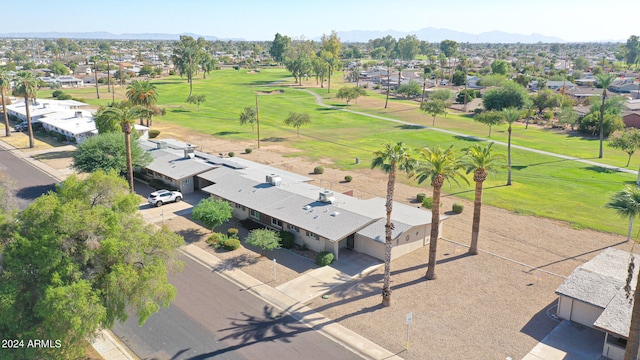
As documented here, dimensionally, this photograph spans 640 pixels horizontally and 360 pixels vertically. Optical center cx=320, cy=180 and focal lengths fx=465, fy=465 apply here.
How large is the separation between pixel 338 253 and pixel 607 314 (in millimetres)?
20180

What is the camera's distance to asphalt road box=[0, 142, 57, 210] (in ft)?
178

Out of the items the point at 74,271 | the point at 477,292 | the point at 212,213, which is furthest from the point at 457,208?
the point at 74,271

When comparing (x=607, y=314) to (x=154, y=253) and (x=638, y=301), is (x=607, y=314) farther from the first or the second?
(x=154, y=253)

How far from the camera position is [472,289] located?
3500 cm

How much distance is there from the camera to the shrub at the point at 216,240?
137 feet

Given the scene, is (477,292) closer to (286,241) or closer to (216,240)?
(286,241)

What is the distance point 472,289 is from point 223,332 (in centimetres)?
1853

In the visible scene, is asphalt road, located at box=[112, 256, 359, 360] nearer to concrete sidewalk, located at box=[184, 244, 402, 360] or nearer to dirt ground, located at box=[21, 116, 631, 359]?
concrete sidewalk, located at box=[184, 244, 402, 360]

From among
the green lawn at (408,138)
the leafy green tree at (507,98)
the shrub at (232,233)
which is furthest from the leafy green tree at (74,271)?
the leafy green tree at (507,98)

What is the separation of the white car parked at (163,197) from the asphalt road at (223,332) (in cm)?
2032

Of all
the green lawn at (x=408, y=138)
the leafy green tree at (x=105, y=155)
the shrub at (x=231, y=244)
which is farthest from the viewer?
the green lawn at (x=408, y=138)

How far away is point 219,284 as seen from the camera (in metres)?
35.3

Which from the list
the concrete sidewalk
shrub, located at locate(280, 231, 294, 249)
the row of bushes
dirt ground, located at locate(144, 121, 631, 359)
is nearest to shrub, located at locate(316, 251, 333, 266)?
dirt ground, located at locate(144, 121, 631, 359)

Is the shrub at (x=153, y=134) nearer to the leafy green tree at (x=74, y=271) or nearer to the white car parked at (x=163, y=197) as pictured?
the white car parked at (x=163, y=197)
